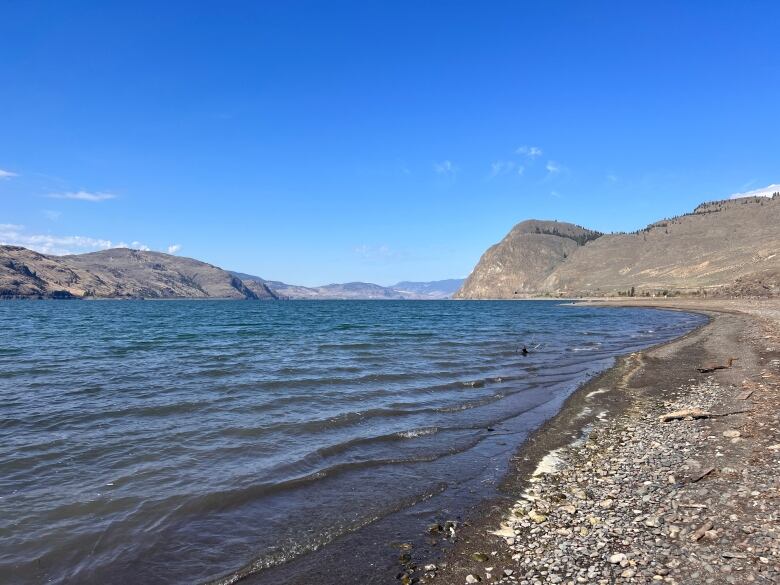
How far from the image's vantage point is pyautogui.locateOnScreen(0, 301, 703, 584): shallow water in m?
8.66

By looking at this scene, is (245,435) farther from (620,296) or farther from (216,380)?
(620,296)

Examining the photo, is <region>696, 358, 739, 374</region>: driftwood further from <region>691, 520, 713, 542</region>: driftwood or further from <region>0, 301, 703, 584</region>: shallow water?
<region>691, 520, 713, 542</region>: driftwood

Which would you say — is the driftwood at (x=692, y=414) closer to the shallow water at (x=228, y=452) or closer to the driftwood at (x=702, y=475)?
the shallow water at (x=228, y=452)

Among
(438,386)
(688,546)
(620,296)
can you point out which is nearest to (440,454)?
(688,546)

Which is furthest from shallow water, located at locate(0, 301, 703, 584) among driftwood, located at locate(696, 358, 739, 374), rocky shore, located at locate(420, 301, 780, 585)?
driftwood, located at locate(696, 358, 739, 374)

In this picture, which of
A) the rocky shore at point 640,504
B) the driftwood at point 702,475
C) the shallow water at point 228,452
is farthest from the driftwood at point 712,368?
the driftwood at point 702,475

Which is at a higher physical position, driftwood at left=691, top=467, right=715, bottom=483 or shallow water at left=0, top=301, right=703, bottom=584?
driftwood at left=691, top=467, right=715, bottom=483

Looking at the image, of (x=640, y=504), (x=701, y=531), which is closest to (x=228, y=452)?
(x=640, y=504)

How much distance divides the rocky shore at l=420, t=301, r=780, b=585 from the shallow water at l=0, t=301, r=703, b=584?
157cm

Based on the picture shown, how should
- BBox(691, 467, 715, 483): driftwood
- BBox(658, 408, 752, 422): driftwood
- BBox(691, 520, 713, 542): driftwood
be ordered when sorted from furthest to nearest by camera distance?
BBox(658, 408, 752, 422): driftwood
BBox(691, 467, 715, 483): driftwood
BBox(691, 520, 713, 542): driftwood

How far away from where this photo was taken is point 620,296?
557 ft

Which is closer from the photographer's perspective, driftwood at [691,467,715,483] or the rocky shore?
the rocky shore

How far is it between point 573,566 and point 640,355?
2847cm

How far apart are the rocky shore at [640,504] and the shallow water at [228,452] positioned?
1.57 m
